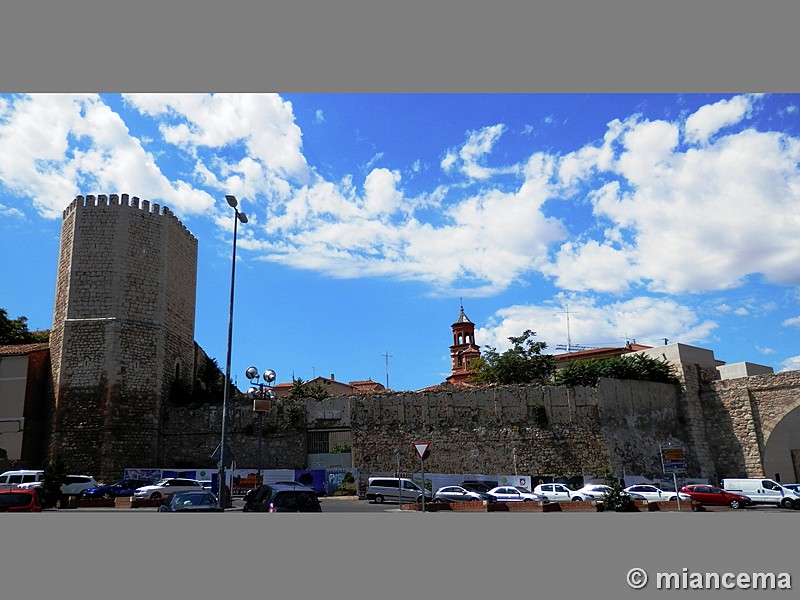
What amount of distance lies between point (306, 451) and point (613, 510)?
744 inches

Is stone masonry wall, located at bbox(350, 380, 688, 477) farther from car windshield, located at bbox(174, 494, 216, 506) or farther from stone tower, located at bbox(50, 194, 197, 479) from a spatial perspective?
car windshield, located at bbox(174, 494, 216, 506)

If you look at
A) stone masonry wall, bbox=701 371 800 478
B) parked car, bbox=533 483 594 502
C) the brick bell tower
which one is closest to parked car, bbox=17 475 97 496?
parked car, bbox=533 483 594 502

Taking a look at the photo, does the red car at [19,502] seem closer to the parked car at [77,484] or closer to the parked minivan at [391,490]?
the parked car at [77,484]

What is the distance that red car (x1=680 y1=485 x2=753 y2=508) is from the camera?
1053 inches

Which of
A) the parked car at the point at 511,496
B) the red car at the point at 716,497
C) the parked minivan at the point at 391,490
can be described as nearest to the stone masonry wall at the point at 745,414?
the red car at the point at 716,497

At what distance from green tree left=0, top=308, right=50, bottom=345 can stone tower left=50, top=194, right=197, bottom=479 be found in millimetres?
10334

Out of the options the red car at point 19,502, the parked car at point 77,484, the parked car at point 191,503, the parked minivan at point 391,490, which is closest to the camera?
the parked car at point 191,503

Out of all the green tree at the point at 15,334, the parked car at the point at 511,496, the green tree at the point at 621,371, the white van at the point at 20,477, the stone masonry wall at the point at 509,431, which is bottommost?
the parked car at the point at 511,496

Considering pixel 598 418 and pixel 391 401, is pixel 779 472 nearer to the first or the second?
pixel 598 418

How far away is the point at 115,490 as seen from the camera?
28953mm

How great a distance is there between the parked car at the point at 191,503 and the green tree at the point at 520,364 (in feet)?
101

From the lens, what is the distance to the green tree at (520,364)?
147ft

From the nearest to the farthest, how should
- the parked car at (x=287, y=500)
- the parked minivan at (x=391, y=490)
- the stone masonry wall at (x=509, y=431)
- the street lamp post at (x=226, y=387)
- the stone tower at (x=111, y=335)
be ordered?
1. the parked car at (x=287, y=500)
2. the street lamp post at (x=226, y=387)
3. the parked minivan at (x=391, y=490)
4. the stone tower at (x=111, y=335)
5. the stone masonry wall at (x=509, y=431)

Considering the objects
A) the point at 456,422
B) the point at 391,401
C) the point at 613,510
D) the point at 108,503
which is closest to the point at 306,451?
the point at 391,401
